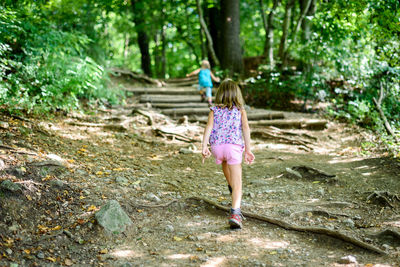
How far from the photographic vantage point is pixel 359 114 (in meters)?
10.4

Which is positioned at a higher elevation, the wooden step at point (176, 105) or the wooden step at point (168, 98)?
the wooden step at point (168, 98)

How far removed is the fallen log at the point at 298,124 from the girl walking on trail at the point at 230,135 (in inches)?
235

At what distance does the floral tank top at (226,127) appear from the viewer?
→ 4.21 meters

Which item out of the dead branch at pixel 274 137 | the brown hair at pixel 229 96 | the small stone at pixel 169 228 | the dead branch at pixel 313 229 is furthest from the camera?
the dead branch at pixel 274 137

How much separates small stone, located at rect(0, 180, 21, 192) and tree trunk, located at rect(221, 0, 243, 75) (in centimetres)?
1087

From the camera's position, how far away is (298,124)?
10.4 meters

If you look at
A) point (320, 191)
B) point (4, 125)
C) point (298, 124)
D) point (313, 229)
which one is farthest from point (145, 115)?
point (313, 229)

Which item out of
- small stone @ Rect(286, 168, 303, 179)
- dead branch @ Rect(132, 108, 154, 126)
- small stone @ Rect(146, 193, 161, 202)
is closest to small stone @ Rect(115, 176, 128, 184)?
small stone @ Rect(146, 193, 161, 202)

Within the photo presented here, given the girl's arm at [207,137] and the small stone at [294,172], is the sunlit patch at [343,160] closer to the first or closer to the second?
the small stone at [294,172]

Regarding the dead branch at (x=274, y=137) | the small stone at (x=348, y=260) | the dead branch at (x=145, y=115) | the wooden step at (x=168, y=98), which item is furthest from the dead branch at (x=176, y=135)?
the small stone at (x=348, y=260)

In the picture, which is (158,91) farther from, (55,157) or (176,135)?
(55,157)

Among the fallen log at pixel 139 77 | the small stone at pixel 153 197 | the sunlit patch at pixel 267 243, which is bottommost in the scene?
the sunlit patch at pixel 267 243

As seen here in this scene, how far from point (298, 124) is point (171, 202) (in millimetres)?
6704

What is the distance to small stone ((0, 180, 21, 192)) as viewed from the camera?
155 inches
